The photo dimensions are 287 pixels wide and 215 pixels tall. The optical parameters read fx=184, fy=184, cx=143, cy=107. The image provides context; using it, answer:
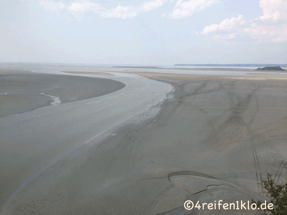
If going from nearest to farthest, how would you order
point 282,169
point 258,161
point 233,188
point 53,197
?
point 53,197 → point 233,188 → point 282,169 → point 258,161

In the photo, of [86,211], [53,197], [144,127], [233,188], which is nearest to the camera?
[86,211]

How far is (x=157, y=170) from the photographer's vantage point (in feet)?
11.2

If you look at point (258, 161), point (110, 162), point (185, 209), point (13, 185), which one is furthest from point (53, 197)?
point (258, 161)

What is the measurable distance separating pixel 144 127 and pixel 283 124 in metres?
4.44

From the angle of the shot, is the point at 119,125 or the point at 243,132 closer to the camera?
the point at 243,132

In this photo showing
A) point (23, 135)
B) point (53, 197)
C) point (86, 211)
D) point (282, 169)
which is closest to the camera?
point (86, 211)

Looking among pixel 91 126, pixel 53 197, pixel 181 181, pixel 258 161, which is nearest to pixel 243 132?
pixel 258 161

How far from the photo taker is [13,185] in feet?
9.73

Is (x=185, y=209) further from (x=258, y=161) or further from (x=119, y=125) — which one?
(x=119, y=125)

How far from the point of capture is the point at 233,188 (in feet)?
9.52

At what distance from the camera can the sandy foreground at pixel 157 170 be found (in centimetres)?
260

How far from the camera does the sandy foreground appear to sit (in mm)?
2602

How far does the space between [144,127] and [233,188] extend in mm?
3175

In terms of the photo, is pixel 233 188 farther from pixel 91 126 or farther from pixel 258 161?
pixel 91 126
